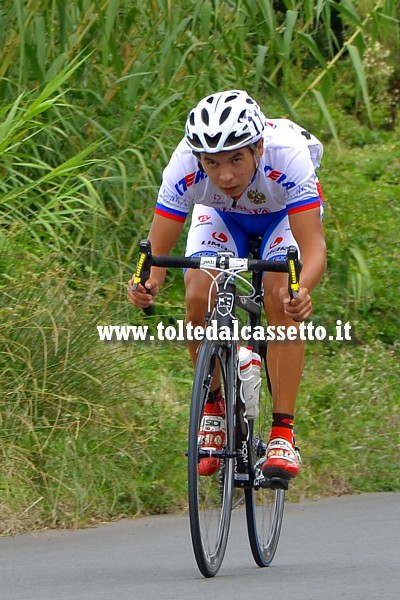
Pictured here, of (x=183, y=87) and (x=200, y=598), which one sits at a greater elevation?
(x=183, y=87)

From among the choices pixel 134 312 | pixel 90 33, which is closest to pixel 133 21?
pixel 90 33

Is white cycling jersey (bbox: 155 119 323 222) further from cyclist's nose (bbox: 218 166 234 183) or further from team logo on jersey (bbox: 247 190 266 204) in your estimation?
cyclist's nose (bbox: 218 166 234 183)

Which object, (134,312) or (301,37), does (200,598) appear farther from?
(301,37)

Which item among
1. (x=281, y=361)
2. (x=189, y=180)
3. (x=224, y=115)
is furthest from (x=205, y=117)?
(x=281, y=361)

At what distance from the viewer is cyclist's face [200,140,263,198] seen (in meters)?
5.61

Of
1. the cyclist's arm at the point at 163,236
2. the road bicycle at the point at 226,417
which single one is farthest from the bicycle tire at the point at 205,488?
the cyclist's arm at the point at 163,236

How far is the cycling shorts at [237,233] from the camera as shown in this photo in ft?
20.1

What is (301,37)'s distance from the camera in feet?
33.0

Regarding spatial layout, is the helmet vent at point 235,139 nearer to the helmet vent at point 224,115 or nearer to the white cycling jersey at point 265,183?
the helmet vent at point 224,115

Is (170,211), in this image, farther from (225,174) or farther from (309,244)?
(309,244)

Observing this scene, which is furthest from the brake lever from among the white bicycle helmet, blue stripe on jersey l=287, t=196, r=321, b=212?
blue stripe on jersey l=287, t=196, r=321, b=212

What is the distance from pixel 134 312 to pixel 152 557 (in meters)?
2.50

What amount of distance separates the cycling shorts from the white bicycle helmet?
63 centimetres

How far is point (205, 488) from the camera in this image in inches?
233
